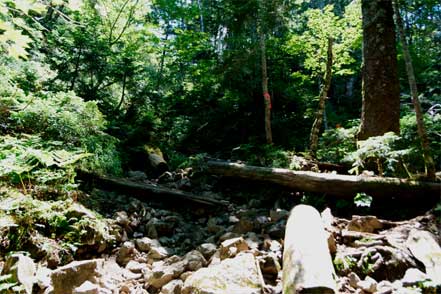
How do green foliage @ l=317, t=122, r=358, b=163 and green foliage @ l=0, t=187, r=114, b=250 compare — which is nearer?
green foliage @ l=0, t=187, r=114, b=250

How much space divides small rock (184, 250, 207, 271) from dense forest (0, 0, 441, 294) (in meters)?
0.03

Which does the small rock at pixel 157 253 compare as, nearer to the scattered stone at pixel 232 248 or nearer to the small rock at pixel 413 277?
the scattered stone at pixel 232 248

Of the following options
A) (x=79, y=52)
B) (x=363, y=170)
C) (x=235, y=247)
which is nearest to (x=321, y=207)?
(x=363, y=170)

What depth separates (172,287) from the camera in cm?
338

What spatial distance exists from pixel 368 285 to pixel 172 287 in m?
2.03

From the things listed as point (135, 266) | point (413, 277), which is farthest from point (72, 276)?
point (413, 277)

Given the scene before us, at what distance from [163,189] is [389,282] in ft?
15.4

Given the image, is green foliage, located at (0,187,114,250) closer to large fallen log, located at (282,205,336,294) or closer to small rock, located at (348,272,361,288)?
large fallen log, located at (282,205,336,294)

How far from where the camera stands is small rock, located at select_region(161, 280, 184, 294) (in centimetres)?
333

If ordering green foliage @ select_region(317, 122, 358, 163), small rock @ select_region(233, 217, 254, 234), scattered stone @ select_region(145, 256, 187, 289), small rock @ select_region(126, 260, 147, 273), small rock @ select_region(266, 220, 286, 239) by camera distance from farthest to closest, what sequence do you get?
1. green foliage @ select_region(317, 122, 358, 163)
2. small rock @ select_region(233, 217, 254, 234)
3. small rock @ select_region(266, 220, 286, 239)
4. small rock @ select_region(126, 260, 147, 273)
5. scattered stone @ select_region(145, 256, 187, 289)

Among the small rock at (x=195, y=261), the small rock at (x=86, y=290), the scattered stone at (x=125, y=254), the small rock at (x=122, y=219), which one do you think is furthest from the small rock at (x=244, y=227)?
the small rock at (x=86, y=290)

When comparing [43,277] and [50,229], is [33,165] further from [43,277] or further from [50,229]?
[43,277]

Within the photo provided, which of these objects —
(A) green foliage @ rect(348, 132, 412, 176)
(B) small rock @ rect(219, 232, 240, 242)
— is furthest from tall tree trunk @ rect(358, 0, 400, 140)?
(B) small rock @ rect(219, 232, 240, 242)

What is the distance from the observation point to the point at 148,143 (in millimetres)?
10109
